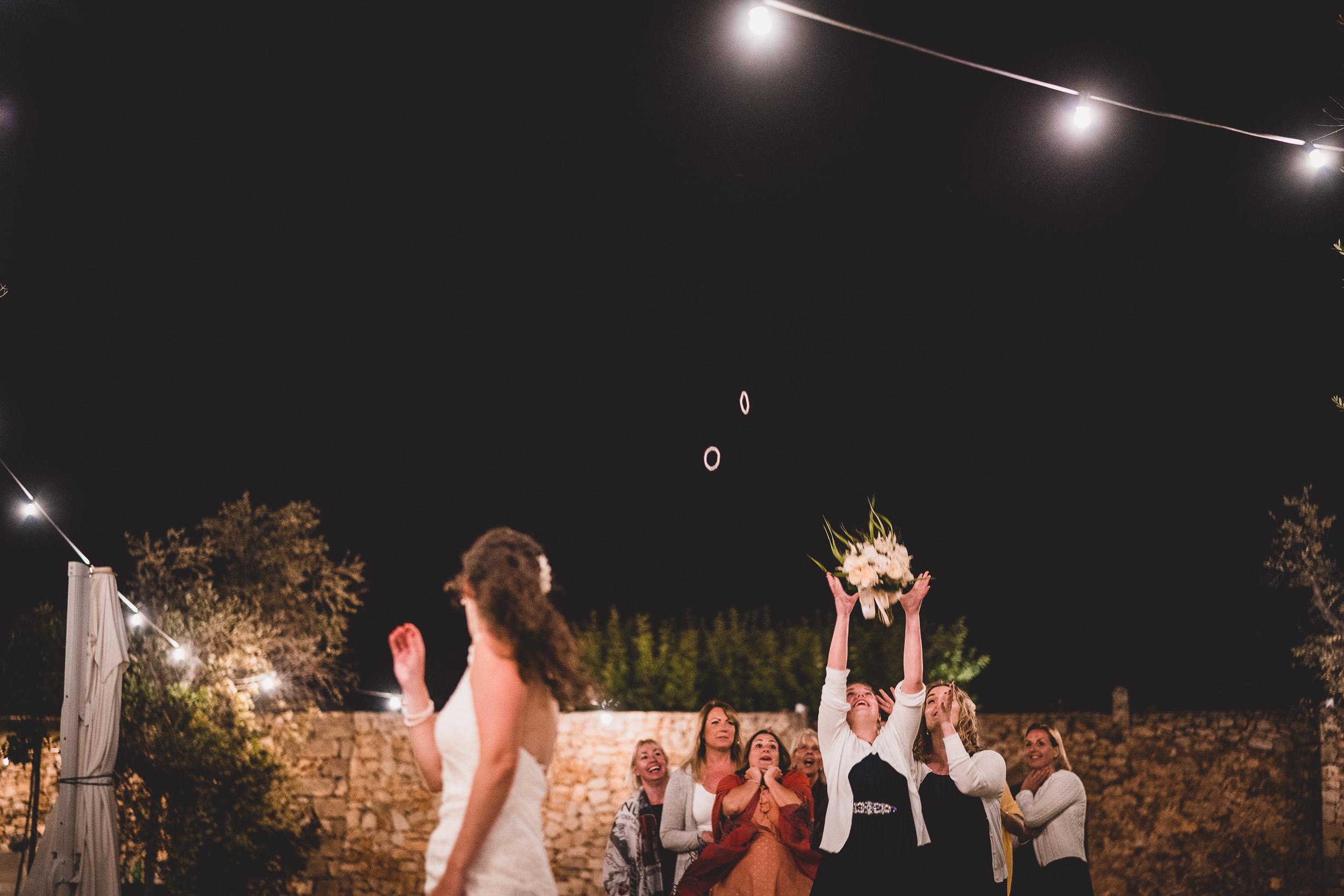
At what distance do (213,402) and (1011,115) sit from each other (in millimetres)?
11438

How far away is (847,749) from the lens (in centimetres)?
487

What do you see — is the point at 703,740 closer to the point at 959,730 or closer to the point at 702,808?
the point at 702,808

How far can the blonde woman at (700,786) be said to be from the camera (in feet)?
18.3

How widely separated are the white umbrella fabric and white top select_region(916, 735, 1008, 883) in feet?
15.5

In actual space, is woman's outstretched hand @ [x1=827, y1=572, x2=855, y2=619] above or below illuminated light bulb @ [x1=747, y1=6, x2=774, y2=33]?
below

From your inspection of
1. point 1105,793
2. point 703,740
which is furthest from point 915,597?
point 1105,793

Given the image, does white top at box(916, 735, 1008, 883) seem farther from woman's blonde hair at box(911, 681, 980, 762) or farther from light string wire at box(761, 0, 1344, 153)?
light string wire at box(761, 0, 1344, 153)

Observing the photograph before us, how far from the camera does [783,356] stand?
1312cm

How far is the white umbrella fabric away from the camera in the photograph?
20.3ft

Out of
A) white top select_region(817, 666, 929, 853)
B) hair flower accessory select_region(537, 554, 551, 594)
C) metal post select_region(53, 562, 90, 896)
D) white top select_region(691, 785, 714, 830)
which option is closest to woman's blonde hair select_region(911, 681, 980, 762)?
white top select_region(817, 666, 929, 853)

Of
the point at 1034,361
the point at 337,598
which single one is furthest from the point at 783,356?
the point at 337,598

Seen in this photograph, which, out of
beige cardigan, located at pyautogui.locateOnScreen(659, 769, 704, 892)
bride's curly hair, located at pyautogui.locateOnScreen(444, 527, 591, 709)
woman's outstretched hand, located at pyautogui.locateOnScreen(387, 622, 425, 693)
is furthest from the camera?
beige cardigan, located at pyautogui.locateOnScreen(659, 769, 704, 892)

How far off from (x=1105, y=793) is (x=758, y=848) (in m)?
5.85

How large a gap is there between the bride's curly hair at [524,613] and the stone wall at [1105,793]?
310 inches
